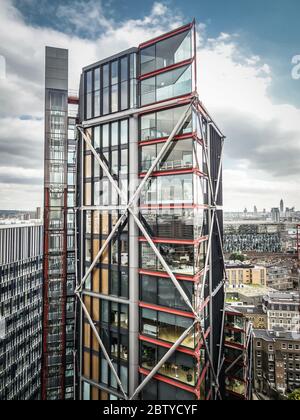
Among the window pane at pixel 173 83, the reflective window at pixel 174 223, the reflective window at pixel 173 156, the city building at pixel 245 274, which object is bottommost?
the city building at pixel 245 274

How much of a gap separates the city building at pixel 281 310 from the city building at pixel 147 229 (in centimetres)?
1769

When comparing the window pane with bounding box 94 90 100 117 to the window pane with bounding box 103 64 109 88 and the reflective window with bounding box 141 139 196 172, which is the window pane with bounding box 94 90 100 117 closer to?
the window pane with bounding box 103 64 109 88

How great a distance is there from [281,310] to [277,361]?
214 inches

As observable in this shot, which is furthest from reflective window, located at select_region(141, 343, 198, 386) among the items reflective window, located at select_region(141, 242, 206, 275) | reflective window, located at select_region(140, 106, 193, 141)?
reflective window, located at select_region(140, 106, 193, 141)

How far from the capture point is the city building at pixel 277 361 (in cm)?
1755

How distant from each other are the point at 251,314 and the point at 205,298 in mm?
19274

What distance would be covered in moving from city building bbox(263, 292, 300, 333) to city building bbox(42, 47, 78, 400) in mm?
19333

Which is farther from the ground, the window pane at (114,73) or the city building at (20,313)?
the window pane at (114,73)

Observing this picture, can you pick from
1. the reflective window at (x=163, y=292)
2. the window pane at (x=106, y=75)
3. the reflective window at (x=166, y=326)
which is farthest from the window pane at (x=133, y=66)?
the reflective window at (x=166, y=326)

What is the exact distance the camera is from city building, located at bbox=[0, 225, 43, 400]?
19781 mm

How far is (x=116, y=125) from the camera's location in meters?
7.36

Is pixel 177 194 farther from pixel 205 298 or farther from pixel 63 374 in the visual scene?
pixel 63 374

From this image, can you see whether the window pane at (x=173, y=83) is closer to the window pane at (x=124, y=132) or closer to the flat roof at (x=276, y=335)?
the window pane at (x=124, y=132)

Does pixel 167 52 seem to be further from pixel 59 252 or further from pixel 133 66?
pixel 59 252
